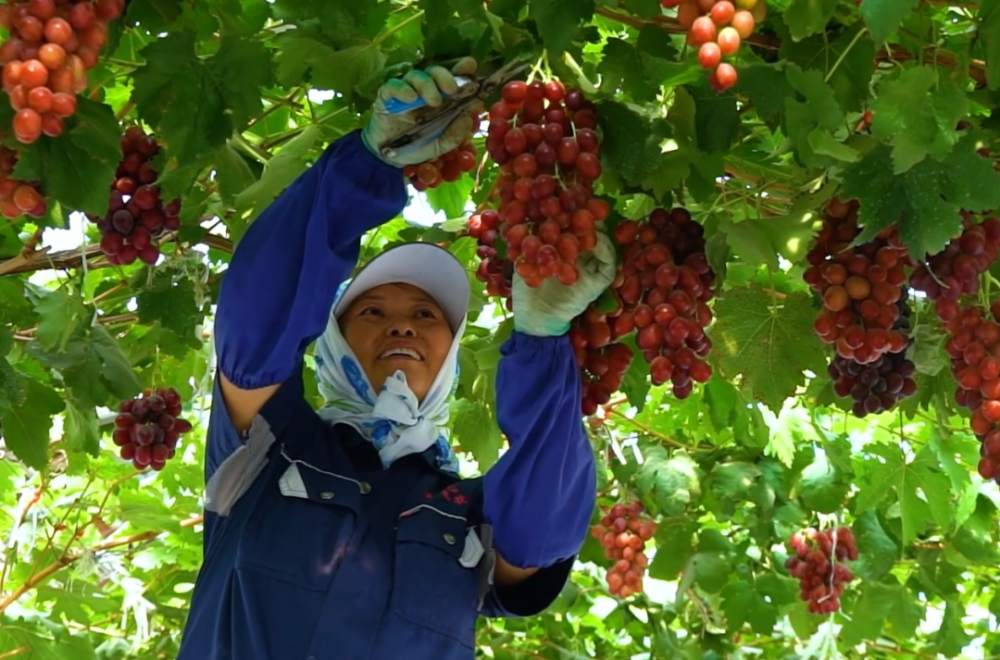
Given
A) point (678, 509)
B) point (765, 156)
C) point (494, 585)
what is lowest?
point (678, 509)

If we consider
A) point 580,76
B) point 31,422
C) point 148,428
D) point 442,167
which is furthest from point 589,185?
point 148,428

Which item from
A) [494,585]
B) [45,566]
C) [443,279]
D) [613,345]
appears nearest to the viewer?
[613,345]

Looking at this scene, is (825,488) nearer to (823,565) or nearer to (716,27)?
(823,565)

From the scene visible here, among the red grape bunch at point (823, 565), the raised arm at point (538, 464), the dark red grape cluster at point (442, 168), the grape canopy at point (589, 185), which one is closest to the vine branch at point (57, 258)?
the grape canopy at point (589, 185)

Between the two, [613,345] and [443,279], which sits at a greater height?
[613,345]

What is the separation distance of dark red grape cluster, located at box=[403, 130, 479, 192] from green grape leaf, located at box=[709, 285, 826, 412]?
2.43 ft

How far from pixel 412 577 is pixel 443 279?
2.63 feet

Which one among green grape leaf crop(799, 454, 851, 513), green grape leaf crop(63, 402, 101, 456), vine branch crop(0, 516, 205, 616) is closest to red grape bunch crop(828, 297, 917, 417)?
green grape leaf crop(63, 402, 101, 456)

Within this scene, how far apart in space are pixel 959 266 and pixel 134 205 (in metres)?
1.60

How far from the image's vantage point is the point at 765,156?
2486mm

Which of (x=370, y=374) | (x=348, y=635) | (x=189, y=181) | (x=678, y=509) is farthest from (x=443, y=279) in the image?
(x=678, y=509)

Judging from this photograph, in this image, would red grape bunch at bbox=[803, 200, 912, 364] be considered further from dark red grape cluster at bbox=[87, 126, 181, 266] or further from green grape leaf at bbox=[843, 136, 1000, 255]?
dark red grape cluster at bbox=[87, 126, 181, 266]

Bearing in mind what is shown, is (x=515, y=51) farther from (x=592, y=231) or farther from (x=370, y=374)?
(x=370, y=374)

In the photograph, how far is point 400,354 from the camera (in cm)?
291
